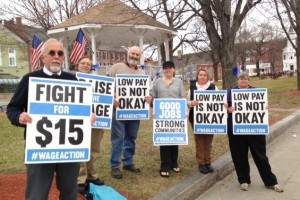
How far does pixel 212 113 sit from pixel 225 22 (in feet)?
18.3

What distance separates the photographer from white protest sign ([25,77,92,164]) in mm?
3713

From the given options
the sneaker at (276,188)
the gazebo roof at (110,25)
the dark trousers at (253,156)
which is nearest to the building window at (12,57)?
the gazebo roof at (110,25)

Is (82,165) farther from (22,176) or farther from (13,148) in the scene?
(13,148)

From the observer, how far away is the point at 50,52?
12.6ft

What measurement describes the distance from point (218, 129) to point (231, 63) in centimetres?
596

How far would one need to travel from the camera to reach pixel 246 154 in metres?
6.21

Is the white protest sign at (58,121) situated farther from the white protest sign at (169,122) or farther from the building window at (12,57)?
the building window at (12,57)

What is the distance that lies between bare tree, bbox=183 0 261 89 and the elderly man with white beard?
5350 mm

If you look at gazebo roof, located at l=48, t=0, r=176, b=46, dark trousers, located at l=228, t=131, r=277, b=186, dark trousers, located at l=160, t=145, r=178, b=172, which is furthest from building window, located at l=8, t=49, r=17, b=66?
dark trousers, located at l=228, t=131, r=277, b=186

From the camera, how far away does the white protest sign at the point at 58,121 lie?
3.71 m

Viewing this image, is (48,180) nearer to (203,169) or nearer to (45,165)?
(45,165)

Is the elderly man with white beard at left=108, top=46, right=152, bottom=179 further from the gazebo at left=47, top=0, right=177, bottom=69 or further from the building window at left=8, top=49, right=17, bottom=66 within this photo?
the building window at left=8, top=49, right=17, bottom=66

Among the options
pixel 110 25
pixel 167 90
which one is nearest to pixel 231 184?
pixel 167 90

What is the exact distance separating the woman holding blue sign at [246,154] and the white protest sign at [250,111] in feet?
0.31
